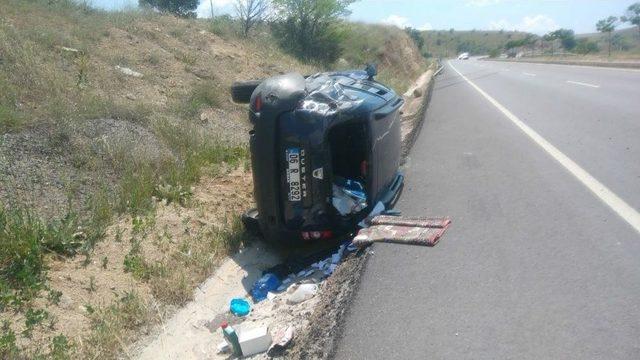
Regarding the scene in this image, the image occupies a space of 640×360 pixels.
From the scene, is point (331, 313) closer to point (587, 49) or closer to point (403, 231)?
point (403, 231)

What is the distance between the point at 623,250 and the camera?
4086mm

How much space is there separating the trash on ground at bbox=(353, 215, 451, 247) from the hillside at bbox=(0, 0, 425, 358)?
146 cm

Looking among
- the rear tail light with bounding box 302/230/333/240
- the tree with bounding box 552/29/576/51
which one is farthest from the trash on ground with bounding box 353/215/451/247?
the tree with bounding box 552/29/576/51

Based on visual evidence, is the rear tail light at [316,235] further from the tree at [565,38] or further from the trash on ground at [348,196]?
the tree at [565,38]

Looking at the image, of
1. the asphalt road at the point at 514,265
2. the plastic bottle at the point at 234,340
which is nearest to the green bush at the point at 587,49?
the asphalt road at the point at 514,265

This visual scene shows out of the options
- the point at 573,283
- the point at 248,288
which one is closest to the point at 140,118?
the point at 248,288

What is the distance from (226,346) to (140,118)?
4.39 metres

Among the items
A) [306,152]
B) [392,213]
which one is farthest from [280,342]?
[392,213]

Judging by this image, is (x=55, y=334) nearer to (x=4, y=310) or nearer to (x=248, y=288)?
(x=4, y=310)

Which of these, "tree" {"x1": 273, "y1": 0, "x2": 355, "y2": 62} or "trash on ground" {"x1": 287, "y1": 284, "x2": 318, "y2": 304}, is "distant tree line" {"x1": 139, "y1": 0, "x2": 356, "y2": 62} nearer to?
"tree" {"x1": 273, "y1": 0, "x2": 355, "y2": 62}

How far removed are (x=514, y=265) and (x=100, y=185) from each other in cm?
411

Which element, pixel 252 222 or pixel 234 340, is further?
pixel 252 222

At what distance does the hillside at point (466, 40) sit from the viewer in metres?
144

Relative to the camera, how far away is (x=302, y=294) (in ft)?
14.0
